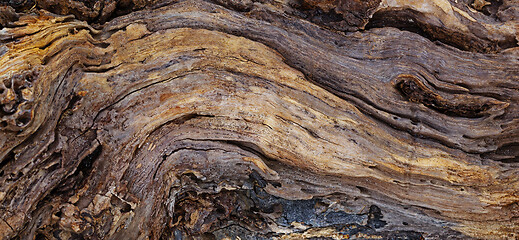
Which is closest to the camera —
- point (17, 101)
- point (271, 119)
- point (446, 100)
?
point (17, 101)

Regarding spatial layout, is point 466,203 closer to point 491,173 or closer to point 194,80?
point 491,173

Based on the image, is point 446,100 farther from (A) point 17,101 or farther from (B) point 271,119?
(A) point 17,101

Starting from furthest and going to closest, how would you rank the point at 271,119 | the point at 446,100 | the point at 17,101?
1. the point at 446,100
2. the point at 271,119
3. the point at 17,101

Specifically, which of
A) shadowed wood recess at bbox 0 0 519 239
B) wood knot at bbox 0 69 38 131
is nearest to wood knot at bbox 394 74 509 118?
shadowed wood recess at bbox 0 0 519 239

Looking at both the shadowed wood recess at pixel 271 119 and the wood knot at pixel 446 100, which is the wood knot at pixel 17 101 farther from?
the wood knot at pixel 446 100

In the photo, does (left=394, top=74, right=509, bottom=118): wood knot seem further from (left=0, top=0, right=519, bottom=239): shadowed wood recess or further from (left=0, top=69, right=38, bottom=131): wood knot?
(left=0, top=69, right=38, bottom=131): wood knot

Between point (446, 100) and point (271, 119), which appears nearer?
point (271, 119)

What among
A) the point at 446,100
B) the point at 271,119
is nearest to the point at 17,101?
the point at 271,119
